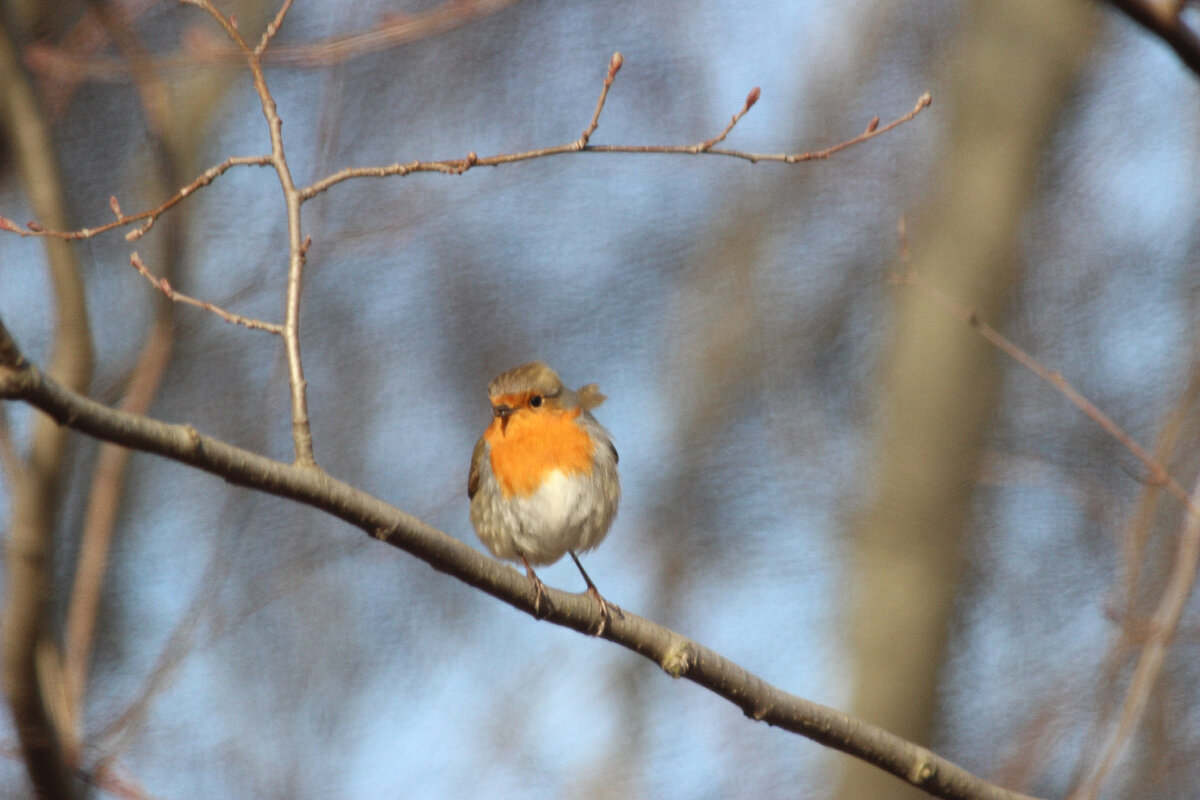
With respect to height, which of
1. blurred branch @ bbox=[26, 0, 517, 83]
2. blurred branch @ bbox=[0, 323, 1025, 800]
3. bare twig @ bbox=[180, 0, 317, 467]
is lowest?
blurred branch @ bbox=[0, 323, 1025, 800]

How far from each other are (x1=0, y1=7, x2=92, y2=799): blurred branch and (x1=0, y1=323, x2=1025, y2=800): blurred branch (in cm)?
88

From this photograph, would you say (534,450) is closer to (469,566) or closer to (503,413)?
(503,413)

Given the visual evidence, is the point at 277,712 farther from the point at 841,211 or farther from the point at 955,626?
the point at 841,211

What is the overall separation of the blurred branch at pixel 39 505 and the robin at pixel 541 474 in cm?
112

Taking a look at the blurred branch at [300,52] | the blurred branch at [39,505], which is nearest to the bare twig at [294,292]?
the blurred branch at [39,505]

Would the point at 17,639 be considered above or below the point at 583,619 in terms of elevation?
below

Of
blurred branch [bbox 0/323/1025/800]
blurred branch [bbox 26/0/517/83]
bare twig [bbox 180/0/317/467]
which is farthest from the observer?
blurred branch [bbox 26/0/517/83]

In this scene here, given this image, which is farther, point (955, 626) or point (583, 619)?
point (955, 626)

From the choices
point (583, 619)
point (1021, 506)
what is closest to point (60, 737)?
point (583, 619)

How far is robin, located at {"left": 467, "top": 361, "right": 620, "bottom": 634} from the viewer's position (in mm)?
3412

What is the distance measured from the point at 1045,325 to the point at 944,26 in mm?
2069

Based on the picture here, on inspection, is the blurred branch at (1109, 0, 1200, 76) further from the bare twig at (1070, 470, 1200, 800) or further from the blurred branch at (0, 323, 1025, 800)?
the blurred branch at (0, 323, 1025, 800)

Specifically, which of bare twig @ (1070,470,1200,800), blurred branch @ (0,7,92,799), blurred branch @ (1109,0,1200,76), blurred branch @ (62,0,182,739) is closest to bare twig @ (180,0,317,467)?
blurred branch @ (62,0,182,739)

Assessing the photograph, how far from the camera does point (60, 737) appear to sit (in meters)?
2.41
